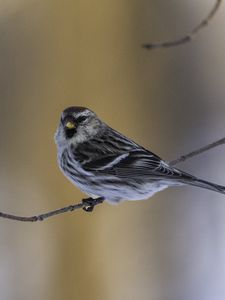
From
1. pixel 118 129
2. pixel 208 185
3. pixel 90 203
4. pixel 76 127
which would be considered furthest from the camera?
pixel 118 129

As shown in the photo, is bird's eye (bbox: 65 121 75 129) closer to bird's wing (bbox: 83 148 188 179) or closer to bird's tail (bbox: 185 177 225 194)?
bird's wing (bbox: 83 148 188 179)

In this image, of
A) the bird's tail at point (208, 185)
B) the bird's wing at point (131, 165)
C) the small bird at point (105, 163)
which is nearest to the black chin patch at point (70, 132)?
the small bird at point (105, 163)

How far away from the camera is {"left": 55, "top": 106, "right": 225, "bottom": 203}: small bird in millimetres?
2264

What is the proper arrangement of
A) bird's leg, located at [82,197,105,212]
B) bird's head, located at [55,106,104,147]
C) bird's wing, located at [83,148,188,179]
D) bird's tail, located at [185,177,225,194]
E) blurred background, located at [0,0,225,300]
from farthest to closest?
blurred background, located at [0,0,225,300] → bird's head, located at [55,106,104,147] → bird's wing, located at [83,148,188,179] → bird's leg, located at [82,197,105,212] → bird's tail, located at [185,177,225,194]

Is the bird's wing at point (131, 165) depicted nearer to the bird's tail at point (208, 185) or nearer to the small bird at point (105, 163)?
the small bird at point (105, 163)

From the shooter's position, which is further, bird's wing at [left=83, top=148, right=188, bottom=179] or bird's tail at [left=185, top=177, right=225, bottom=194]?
bird's wing at [left=83, top=148, right=188, bottom=179]

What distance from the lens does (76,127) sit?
7.93 ft

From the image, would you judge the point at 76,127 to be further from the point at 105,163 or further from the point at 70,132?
the point at 105,163

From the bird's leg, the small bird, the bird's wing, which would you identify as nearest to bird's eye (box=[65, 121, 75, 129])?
the small bird

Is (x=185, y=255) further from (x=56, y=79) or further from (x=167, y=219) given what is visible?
(x=56, y=79)

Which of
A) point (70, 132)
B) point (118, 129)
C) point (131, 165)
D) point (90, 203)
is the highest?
point (118, 129)

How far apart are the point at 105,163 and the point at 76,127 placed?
163 millimetres

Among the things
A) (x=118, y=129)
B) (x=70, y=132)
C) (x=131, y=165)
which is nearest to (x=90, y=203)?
(x=131, y=165)

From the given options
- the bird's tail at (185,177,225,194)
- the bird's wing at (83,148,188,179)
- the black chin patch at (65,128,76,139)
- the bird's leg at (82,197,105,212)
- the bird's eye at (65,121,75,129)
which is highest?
the bird's eye at (65,121,75,129)
